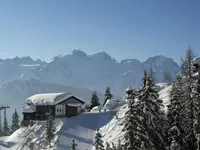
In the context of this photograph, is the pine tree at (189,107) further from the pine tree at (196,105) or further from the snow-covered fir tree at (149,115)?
the snow-covered fir tree at (149,115)

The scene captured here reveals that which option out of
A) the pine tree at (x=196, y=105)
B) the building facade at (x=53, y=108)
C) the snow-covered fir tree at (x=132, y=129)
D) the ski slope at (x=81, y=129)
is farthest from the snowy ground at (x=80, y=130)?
the snow-covered fir tree at (x=132, y=129)

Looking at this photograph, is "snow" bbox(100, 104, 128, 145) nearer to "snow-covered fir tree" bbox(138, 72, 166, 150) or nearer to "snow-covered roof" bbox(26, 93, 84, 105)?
"snow-covered roof" bbox(26, 93, 84, 105)

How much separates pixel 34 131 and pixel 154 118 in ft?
130

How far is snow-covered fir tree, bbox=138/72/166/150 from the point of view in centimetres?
3128

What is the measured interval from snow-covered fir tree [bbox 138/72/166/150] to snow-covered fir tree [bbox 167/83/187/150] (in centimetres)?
166

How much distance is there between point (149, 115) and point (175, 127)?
4254mm

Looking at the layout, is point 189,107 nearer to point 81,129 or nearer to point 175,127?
point 175,127

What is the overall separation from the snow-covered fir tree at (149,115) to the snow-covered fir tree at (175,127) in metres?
1.66

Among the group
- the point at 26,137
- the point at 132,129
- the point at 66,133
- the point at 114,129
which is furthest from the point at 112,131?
the point at 132,129

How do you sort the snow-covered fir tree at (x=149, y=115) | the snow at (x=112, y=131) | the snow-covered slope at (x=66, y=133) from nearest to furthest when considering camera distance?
the snow-covered fir tree at (x=149, y=115)
the snow at (x=112, y=131)
the snow-covered slope at (x=66, y=133)

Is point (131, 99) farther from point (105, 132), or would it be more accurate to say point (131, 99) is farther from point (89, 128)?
point (89, 128)

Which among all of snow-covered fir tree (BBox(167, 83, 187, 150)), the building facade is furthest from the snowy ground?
snow-covered fir tree (BBox(167, 83, 187, 150))

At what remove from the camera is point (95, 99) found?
3632 inches

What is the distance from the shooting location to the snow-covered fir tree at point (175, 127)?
113 feet
